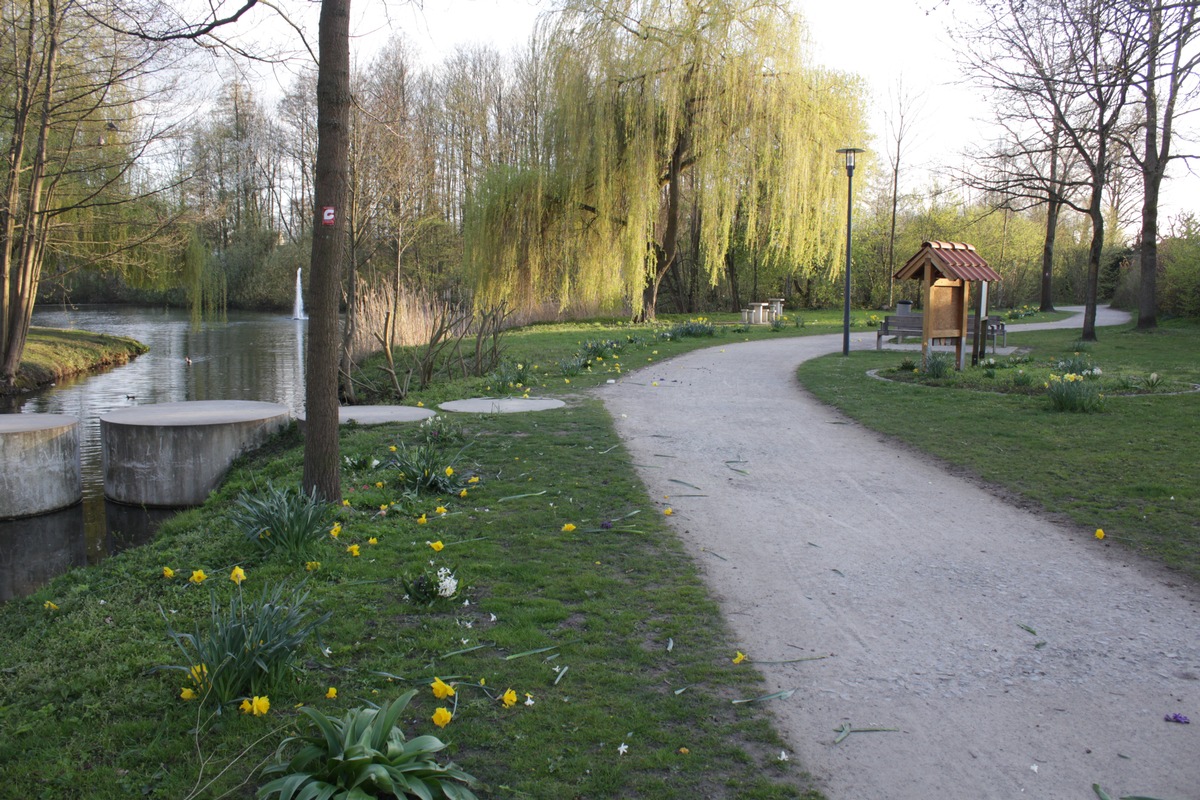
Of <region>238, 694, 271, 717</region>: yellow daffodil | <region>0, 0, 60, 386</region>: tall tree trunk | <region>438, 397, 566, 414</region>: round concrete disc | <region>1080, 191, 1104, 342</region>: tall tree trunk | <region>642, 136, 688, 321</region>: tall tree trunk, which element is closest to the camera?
<region>238, 694, 271, 717</region>: yellow daffodil

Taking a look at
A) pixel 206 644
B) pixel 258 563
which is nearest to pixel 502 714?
pixel 206 644

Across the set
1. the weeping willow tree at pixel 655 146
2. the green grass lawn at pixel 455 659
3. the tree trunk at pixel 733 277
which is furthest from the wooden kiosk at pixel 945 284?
the tree trunk at pixel 733 277

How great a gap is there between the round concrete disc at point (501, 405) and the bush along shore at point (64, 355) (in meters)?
12.0

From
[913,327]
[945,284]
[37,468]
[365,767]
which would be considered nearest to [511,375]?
[37,468]

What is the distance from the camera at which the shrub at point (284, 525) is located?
5070 mm

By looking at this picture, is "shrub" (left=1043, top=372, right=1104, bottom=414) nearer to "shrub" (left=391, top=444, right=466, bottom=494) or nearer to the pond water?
"shrub" (left=391, top=444, right=466, bottom=494)

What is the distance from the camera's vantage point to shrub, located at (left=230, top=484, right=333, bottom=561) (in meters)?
5.07

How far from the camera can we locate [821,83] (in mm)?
20969

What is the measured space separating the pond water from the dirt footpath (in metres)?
5.43

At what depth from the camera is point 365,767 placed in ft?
8.87

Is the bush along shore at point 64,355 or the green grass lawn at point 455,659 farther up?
the bush along shore at point 64,355

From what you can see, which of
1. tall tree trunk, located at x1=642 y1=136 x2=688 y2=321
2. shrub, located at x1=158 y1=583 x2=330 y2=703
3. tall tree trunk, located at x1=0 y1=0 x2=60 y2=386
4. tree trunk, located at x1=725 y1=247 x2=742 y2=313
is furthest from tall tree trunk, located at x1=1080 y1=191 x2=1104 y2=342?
tall tree trunk, located at x1=0 y1=0 x2=60 y2=386

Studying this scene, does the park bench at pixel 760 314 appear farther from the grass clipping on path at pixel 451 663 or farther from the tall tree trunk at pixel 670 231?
the grass clipping on path at pixel 451 663

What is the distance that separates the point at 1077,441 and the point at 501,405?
6766 mm
